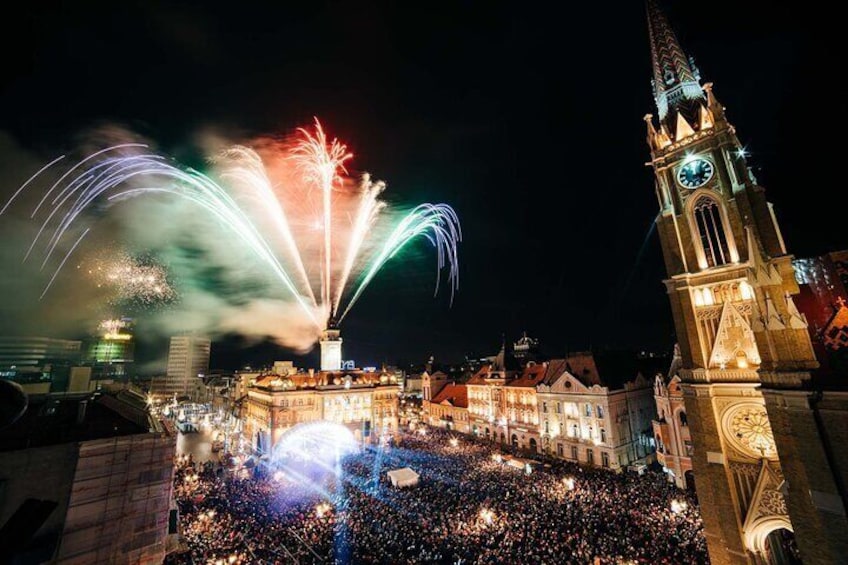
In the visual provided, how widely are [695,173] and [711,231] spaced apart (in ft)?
13.6

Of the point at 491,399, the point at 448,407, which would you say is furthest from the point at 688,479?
the point at 448,407

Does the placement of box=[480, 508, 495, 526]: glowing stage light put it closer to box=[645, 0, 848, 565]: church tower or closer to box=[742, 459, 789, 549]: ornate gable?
box=[645, 0, 848, 565]: church tower

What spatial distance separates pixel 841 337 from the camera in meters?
14.2

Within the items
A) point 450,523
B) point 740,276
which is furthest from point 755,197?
point 450,523

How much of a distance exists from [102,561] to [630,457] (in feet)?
149

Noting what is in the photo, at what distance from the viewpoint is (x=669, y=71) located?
2620 centimetres

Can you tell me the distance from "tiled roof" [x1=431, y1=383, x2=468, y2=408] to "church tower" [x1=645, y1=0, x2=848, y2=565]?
4577cm

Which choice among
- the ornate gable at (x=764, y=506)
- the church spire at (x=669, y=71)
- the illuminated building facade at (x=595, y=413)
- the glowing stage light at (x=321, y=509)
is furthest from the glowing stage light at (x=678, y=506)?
the church spire at (x=669, y=71)

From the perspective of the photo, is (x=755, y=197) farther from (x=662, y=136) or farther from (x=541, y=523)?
(x=541, y=523)

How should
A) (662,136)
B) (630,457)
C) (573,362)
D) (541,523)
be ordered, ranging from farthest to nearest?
(573,362)
(630,457)
(662,136)
(541,523)

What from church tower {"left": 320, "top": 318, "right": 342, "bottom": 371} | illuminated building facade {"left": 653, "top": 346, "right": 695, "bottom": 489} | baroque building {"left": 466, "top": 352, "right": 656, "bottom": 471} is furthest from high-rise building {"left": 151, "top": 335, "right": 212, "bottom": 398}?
illuminated building facade {"left": 653, "top": 346, "right": 695, "bottom": 489}

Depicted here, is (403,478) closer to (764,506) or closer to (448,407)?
(764,506)

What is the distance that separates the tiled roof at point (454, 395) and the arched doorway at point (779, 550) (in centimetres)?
4629

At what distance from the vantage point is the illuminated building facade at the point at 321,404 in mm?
57312
